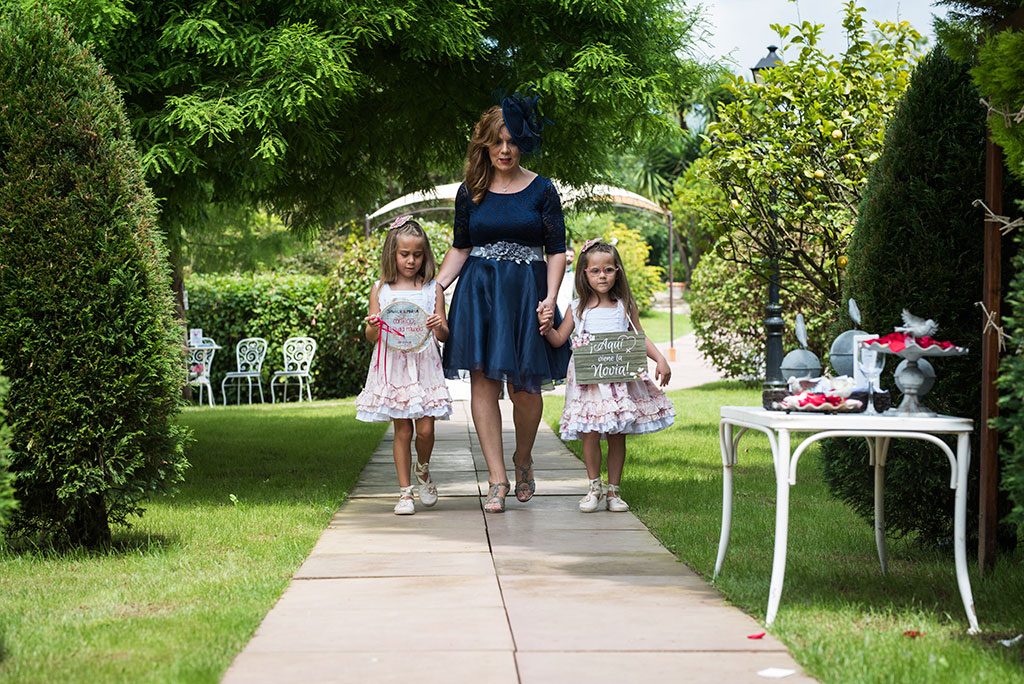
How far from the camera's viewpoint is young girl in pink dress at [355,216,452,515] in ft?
20.8

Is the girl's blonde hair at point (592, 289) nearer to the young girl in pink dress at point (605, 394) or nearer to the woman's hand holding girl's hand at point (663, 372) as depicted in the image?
the young girl in pink dress at point (605, 394)

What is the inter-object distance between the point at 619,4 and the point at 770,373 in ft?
22.0

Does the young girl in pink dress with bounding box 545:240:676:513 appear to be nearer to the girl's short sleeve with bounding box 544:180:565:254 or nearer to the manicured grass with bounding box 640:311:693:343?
the girl's short sleeve with bounding box 544:180:565:254

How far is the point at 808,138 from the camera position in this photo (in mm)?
9031

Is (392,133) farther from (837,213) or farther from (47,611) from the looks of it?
(47,611)

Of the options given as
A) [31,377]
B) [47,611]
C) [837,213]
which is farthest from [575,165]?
[47,611]

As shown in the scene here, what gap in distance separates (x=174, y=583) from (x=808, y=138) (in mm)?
6421

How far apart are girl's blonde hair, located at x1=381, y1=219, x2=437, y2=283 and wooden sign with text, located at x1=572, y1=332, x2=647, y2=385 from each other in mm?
1018

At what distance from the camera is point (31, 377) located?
497 centimetres

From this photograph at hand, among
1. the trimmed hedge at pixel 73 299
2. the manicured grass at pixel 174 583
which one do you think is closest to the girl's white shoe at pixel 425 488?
the manicured grass at pixel 174 583

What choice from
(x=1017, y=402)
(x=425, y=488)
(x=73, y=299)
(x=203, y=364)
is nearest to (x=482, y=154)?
(x=425, y=488)

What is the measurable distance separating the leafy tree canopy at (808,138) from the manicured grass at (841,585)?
2.55m

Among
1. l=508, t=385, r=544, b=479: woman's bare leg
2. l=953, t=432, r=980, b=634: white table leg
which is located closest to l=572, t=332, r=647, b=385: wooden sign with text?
l=508, t=385, r=544, b=479: woman's bare leg

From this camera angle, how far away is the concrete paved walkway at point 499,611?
333 cm
